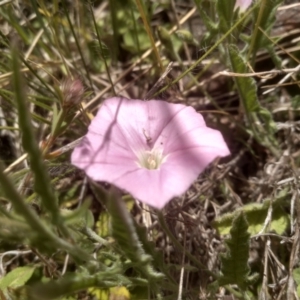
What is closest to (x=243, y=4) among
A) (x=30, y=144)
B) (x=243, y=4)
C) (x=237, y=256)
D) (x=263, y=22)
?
(x=243, y=4)

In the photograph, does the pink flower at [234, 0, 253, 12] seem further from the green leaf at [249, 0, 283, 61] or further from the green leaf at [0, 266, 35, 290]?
the green leaf at [0, 266, 35, 290]

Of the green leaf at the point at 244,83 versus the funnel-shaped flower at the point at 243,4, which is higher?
the funnel-shaped flower at the point at 243,4

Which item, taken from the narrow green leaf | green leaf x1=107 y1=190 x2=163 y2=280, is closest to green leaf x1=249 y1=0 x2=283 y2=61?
green leaf x1=107 y1=190 x2=163 y2=280

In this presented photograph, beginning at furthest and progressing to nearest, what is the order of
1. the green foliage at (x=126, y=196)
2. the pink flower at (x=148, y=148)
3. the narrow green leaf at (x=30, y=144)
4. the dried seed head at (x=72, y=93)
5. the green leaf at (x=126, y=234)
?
the dried seed head at (x=72, y=93), the green foliage at (x=126, y=196), the pink flower at (x=148, y=148), the green leaf at (x=126, y=234), the narrow green leaf at (x=30, y=144)

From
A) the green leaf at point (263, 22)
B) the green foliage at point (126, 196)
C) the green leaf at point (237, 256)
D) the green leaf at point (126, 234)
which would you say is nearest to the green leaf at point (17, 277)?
the green foliage at point (126, 196)

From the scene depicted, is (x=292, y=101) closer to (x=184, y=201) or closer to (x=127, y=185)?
(x=184, y=201)

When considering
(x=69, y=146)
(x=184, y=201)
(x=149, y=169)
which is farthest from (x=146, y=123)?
(x=184, y=201)

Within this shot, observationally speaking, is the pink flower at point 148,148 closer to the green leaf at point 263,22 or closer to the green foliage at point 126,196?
the green foliage at point 126,196
